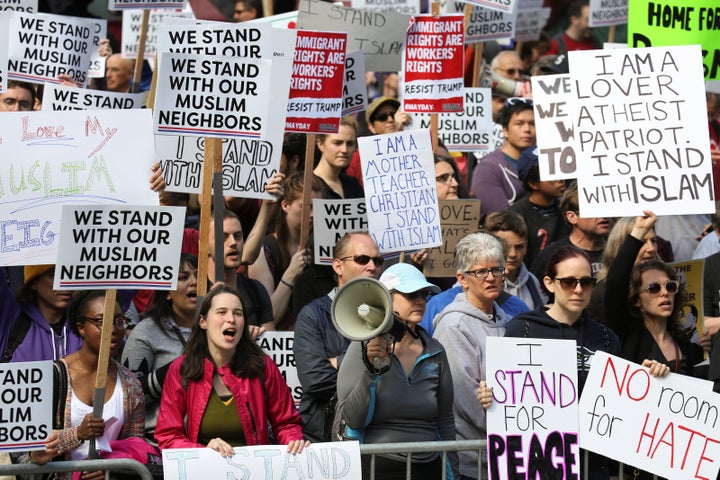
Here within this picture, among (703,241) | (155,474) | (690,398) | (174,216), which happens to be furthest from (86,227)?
(703,241)

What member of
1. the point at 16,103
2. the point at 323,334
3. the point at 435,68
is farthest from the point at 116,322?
the point at 435,68

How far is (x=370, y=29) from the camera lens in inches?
475

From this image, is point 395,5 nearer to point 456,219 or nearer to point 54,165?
point 456,219

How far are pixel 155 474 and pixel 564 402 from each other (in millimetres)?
2165

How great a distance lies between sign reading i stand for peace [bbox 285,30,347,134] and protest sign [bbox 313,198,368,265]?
76 cm

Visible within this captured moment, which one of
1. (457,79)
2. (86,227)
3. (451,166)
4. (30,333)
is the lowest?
(30,333)

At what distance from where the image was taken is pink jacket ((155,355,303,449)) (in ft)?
25.6

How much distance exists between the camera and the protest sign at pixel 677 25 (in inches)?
406

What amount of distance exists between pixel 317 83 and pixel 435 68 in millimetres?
1673

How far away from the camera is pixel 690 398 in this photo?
8.20 m

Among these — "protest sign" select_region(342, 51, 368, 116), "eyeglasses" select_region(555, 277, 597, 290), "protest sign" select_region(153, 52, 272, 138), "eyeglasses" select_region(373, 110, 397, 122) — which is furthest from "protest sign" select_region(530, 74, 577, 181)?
"eyeglasses" select_region(373, 110, 397, 122)

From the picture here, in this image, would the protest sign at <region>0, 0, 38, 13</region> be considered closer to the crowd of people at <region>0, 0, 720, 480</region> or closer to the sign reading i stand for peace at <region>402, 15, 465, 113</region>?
the crowd of people at <region>0, 0, 720, 480</region>

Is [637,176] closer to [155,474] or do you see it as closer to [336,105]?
[336,105]

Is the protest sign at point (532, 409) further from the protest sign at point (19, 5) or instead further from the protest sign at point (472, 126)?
the protest sign at point (19, 5)
